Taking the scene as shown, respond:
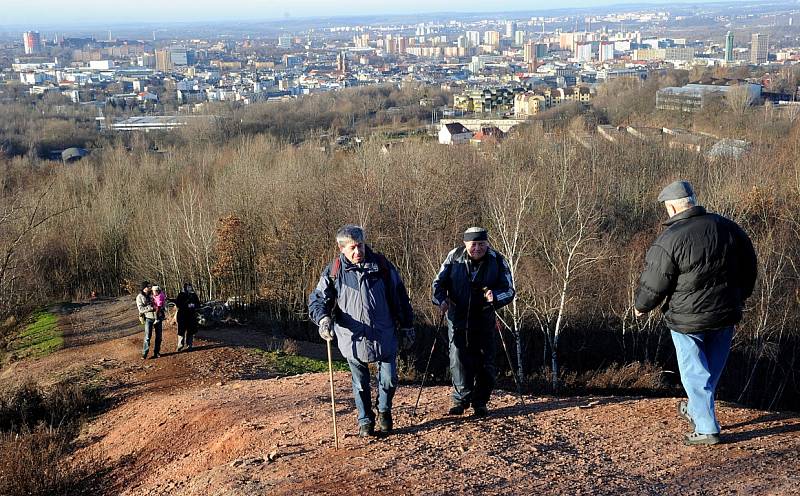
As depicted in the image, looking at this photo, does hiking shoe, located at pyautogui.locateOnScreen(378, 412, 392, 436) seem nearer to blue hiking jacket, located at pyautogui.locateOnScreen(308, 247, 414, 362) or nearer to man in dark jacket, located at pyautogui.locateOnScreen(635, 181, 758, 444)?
blue hiking jacket, located at pyautogui.locateOnScreen(308, 247, 414, 362)

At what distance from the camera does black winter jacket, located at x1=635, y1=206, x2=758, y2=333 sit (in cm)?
532

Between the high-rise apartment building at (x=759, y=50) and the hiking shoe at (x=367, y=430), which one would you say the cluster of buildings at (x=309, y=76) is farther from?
the hiking shoe at (x=367, y=430)

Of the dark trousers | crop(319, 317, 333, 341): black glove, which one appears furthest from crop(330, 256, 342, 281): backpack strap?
the dark trousers

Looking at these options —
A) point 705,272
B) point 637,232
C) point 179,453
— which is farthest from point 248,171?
point 705,272

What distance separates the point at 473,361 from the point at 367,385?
3.28ft

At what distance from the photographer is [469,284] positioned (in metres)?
6.37

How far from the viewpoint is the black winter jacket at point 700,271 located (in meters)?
5.32

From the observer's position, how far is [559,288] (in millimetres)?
18047

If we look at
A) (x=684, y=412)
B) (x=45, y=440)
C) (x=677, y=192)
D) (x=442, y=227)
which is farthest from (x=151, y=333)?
(x=442, y=227)

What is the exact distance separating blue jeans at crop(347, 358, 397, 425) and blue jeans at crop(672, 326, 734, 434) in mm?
2179

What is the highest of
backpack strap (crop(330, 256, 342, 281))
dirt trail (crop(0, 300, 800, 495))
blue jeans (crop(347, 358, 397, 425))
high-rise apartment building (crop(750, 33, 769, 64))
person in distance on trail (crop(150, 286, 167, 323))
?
high-rise apartment building (crop(750, 33, 769, 64))

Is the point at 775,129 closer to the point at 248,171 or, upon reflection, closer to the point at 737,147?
the point at 737,147

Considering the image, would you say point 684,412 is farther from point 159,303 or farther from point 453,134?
point 453,134

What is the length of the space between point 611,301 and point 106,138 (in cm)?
4719
